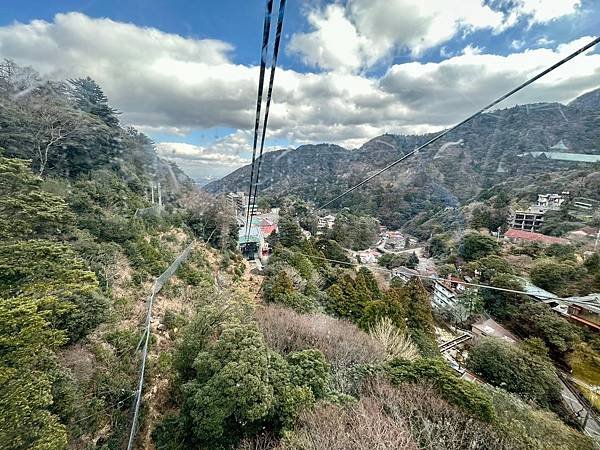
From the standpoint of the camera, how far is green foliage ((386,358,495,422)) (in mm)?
4910

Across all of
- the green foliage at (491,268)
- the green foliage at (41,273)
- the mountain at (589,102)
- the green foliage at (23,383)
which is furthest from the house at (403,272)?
the mountain at (589,102)

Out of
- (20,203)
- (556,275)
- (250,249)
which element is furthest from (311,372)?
(250,249)

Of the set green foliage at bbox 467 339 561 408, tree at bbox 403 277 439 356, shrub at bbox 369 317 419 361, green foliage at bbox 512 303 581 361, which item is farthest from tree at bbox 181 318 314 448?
green foliage at bbox 512 303 581 361

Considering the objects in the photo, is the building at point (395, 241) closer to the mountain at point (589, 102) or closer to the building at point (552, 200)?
the building at point (552, 200)

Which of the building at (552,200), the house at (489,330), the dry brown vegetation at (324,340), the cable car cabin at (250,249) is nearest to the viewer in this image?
the dry brown vegetation at (324,340)

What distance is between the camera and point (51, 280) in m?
4.04

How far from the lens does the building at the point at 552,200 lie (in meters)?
19.5

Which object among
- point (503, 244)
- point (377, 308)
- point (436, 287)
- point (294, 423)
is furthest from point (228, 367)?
point (503, 244)

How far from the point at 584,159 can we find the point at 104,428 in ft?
93.8

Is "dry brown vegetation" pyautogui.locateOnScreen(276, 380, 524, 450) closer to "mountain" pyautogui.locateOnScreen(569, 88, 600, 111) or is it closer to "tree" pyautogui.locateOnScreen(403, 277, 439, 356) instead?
"tree" pyautogui.locateOnScreen(403, 277, 439, 356)

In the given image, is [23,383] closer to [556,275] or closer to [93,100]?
[93,100]

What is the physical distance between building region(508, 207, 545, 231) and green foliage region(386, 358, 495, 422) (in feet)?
68.2

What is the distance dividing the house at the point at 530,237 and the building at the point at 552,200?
9.22ft

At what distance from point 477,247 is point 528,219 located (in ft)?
20.4
